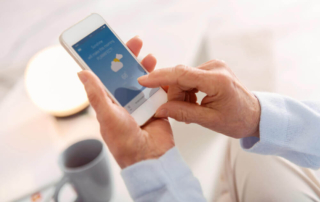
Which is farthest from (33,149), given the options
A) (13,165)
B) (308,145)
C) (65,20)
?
(308,145)

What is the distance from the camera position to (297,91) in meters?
0.71

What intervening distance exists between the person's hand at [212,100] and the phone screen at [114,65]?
0.06 meters

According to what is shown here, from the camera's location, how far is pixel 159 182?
33cm

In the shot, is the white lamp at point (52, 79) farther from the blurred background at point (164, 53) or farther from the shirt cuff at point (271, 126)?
the shirt cuff at point (271, 126)

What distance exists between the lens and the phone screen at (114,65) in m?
0.45

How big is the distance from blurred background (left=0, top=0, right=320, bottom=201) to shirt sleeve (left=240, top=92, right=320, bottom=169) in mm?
167

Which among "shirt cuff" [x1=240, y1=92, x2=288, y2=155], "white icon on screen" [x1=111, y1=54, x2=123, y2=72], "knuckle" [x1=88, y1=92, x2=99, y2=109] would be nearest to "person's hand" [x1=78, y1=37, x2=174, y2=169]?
"knuckle" [x1=88, y1=92, x2=99, y2=109]

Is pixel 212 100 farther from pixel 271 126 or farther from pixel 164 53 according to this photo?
pixel 164 53

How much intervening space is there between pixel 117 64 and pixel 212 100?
210 millimetres

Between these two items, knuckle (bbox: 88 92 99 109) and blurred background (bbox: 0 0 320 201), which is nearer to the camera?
knuckle (bbox: 88 92 99 109)

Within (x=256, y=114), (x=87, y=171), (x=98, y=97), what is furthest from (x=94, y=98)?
(x=256, y=114)

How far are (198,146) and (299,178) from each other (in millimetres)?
239

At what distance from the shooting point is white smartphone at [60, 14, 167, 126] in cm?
45

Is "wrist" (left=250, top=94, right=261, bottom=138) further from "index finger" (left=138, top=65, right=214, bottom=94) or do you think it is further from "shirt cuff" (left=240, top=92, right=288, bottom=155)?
"index finger" (left=138, top=65, right=214, bottom=94)
